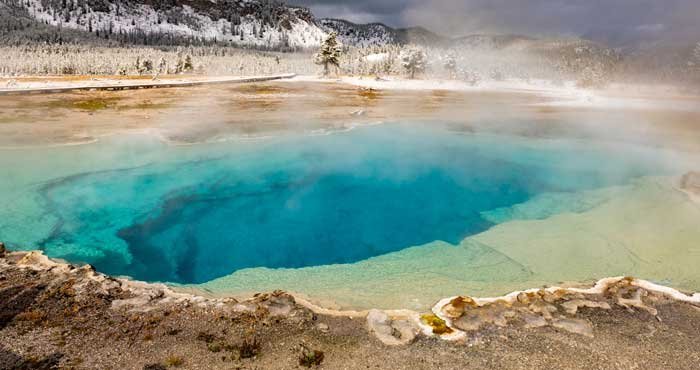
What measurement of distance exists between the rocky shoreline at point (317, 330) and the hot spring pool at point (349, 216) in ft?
5.25

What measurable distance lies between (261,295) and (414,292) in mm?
3978

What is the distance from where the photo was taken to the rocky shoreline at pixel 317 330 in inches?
327

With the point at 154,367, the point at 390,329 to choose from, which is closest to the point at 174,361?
the point at 154,367

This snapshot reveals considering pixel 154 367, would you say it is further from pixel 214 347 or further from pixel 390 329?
pixel 390 329

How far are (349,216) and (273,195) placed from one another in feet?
13.9

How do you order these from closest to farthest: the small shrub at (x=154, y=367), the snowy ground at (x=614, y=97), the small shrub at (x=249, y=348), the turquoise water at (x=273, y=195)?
the small shrub at (x=154, y=367)
the small shrub at (x=249, y=348)
the turquoise water at (x=273, y=195)
the snowy ground at (x=614, y=97)

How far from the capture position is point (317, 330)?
9352 mm

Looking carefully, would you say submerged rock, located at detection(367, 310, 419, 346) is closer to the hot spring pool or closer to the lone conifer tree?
the hot spring pool

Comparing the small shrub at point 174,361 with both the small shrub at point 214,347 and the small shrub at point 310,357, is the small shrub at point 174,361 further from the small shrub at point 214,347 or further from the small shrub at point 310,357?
the small shrub at point 310,357

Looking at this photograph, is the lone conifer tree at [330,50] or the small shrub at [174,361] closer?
the small shrub at [174,361]

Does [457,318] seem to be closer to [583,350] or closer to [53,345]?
[583,350]

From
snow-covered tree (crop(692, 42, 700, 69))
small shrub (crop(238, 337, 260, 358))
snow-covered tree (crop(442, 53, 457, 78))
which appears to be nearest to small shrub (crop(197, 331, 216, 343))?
small shrub (crop(238, 337, 260, 358))

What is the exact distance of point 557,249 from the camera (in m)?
14.7

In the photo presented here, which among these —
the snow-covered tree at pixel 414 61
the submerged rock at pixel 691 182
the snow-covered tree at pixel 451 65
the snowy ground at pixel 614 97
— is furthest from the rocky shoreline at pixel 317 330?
the snow-covered tree at pixel 451 65
